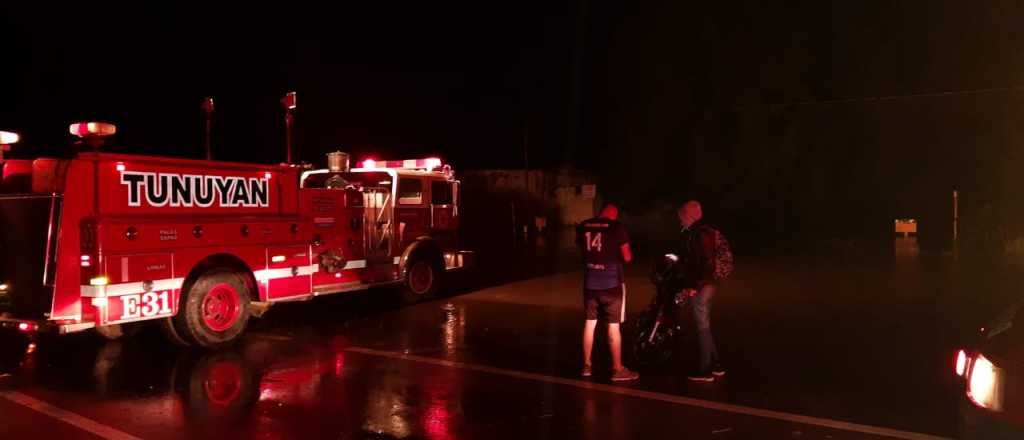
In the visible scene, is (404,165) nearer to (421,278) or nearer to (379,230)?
(379,230)

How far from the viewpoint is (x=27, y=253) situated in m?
8.52

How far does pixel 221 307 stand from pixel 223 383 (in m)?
2.03

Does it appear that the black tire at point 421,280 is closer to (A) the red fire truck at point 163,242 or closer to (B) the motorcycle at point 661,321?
(A) the red fire truck at point 163,242

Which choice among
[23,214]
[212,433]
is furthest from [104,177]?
[212,433]

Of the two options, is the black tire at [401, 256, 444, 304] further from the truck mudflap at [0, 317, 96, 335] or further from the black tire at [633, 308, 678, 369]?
the black tire at [633, 308, 678, 369]

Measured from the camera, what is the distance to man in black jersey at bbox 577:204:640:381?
741 centimetres

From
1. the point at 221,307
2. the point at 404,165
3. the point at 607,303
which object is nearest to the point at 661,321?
the point at 607,303

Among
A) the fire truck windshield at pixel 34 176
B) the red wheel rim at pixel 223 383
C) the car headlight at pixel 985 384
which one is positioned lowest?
the red wheel rim at pixel 223 383

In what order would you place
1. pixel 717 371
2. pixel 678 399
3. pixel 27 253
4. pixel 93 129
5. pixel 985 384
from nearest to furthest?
pixel 985 384, pixel 678 399, pixel 717 371, pixel 93 129, pixel 27 253

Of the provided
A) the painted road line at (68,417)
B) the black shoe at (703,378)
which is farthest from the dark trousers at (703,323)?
the painted road line at (68,417)

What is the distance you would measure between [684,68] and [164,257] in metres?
28.3

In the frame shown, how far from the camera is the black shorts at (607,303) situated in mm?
7457

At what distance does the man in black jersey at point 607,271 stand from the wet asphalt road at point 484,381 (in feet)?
1.60

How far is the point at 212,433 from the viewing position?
600 centimetres
